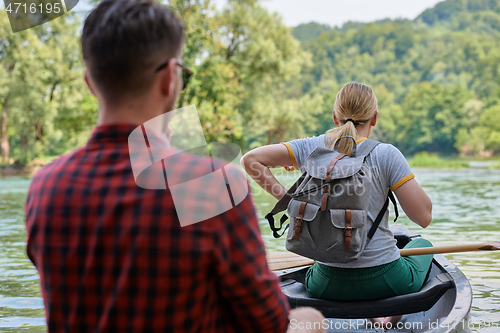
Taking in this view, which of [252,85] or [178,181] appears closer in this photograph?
[178,181]

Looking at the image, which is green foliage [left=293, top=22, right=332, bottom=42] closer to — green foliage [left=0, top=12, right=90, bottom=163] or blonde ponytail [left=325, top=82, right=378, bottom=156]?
green foliage [left=0, top=12, right=90, bottom=163]

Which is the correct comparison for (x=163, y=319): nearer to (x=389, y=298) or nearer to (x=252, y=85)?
(x=389, y=298)

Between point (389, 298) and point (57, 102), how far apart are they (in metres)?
23.4

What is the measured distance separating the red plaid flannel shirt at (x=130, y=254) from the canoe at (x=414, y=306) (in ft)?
3.65

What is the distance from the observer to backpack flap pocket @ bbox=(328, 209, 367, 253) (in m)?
1.88

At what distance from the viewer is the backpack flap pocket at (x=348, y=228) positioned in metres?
1.88

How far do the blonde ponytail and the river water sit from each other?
5.52 feet

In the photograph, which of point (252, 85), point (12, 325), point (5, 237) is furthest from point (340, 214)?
point (252, 85)

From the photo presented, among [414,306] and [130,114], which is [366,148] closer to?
[414,306]

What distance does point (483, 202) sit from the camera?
10266mm

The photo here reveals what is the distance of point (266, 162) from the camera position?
2.39m

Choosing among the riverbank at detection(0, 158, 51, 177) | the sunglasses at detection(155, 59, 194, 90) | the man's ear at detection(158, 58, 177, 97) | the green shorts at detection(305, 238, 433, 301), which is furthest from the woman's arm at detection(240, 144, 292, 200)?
the riverbank at detection(0, 158, 51, 177)

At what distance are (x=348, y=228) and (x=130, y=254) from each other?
4.08 ft

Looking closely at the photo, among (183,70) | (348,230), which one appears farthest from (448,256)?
(183,70)
